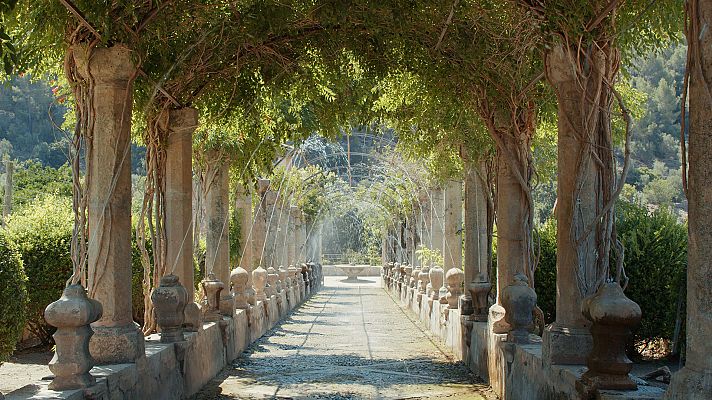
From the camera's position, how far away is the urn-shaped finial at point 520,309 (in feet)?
25.6

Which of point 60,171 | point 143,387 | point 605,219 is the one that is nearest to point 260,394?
point 143,387

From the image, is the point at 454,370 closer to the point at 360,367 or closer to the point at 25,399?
the point at 360,367

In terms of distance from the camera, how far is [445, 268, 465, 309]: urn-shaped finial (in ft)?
43.3

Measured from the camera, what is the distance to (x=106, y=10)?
241 inches

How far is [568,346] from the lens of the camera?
6168 mm

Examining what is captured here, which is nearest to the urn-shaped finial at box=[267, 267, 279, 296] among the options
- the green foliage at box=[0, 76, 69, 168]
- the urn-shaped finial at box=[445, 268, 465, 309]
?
the urn-shaped finial at box=[445, 268, 465, 309]

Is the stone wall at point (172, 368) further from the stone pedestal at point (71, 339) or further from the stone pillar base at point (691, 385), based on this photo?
the stone pillar base at point (691, 385)

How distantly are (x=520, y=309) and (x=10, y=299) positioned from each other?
5.24 meters

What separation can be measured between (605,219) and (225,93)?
15.2 feet

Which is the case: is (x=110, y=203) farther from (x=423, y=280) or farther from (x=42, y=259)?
(x=423, y=280)

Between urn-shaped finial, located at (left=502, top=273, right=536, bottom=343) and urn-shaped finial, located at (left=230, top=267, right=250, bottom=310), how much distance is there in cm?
606

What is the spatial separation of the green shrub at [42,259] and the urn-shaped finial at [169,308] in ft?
15.6

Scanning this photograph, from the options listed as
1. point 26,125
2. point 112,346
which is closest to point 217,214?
point 112,346

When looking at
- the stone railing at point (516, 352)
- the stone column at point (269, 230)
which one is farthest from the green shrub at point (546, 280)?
the stone column at point (269, 230)
